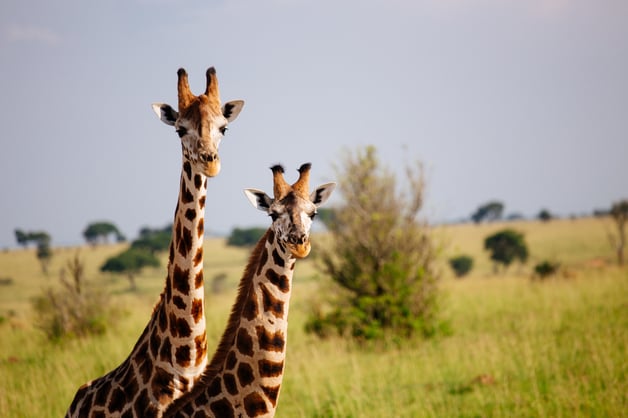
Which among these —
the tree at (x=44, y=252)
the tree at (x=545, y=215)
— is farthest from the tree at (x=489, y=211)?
the tree at (x=44, y=252)

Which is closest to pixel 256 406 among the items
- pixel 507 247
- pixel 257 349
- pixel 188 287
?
pixel 257 349

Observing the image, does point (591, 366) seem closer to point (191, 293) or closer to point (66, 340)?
point (191, 293)

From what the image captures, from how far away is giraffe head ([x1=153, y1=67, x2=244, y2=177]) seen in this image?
381 centimetres

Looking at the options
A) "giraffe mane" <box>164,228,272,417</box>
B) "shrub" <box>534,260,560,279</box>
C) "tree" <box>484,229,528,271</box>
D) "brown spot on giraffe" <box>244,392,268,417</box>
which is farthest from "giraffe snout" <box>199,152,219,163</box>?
"tree" <box>484,229,528,271</box>

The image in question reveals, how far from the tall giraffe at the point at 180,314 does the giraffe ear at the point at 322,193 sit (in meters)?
0.78

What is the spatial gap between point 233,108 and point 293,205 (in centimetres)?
95

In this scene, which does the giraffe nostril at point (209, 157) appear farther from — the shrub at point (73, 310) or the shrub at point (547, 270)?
the shrub at point (547, 270)

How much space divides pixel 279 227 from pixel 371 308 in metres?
10.4

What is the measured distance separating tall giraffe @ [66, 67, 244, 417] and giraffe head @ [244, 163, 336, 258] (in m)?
0.53

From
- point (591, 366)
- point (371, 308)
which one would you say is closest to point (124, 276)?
point (371, 308)

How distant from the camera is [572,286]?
20969mm

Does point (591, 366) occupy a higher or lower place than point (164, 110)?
lower

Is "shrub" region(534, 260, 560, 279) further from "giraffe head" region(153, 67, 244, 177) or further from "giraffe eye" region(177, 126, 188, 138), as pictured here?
"giraffe eye" region(177, 126, 188, 138)

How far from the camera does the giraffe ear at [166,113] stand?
416cm
